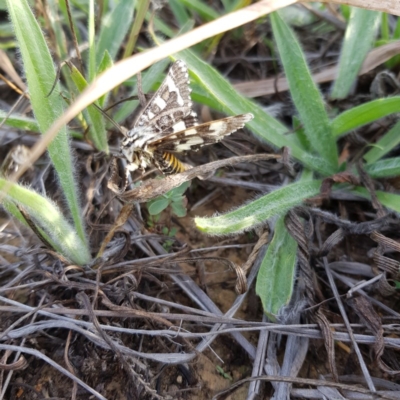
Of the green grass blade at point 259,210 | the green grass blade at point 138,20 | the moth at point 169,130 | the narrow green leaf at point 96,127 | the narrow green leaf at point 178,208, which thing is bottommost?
the narrow green leaf at point 178,208

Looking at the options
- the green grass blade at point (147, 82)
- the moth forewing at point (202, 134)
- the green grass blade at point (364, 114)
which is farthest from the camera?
the green grass blade at point (147, 82)

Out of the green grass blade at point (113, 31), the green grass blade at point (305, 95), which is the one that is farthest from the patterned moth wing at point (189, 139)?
the green grass blade at point (113, 31)

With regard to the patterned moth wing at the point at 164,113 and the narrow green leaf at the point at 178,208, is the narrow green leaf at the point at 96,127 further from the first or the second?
the narrow green leaf at the point at 178,208

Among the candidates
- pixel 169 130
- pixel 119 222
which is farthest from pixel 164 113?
pixel 119 222

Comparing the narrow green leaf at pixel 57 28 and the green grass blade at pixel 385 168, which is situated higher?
the narrow green leaf at pixel 57 28

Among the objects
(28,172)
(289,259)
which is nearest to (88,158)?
(28,172)

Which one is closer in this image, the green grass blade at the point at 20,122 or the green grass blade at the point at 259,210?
the green grass blade at the point at 259,210

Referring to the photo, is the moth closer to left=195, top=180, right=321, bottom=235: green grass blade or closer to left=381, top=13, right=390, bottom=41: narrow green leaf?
left=195, top=180, right=321, bottom=235: green grass blade

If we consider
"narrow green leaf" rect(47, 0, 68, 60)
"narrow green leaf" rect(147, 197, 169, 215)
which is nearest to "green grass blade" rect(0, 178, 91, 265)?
"narrow green leaf" rect(147, 197, 169, 215)
